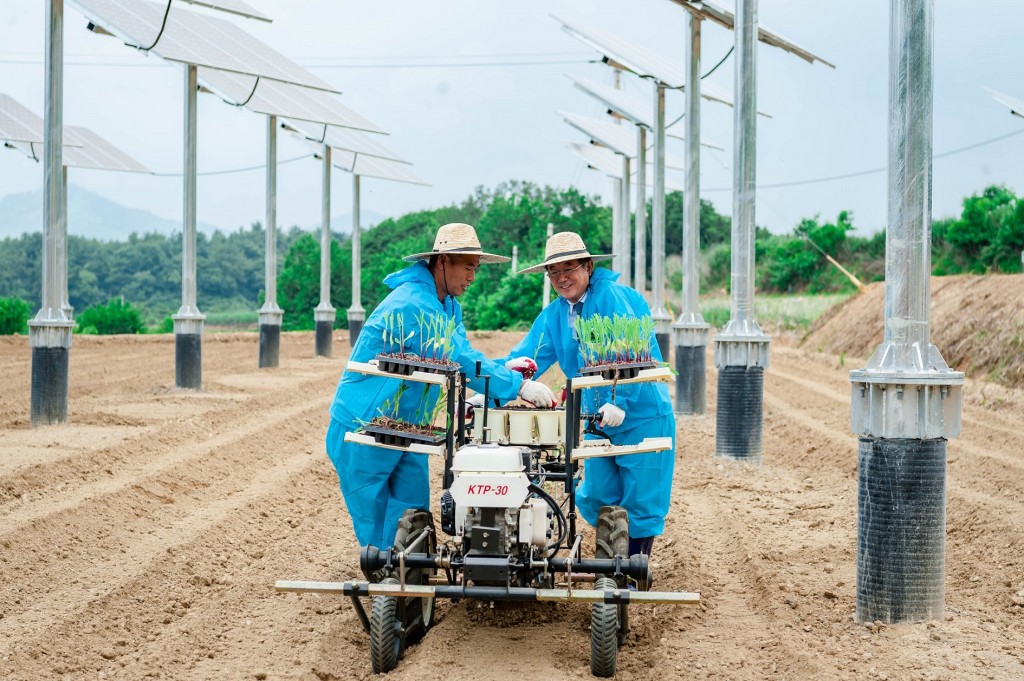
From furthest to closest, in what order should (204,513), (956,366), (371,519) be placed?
(956,366) < (204,513) < (371,519)

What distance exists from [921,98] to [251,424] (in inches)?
421

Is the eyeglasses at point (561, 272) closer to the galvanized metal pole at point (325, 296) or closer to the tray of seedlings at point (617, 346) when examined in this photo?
the tray of seedlings at point (617, 346)

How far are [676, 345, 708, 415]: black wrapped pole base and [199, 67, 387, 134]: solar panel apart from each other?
782 cm

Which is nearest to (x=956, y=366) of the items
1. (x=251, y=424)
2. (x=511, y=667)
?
(x=251, y=424)

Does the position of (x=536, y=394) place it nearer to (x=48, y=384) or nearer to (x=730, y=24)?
(x=48, y=384)

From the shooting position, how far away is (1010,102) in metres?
22.3

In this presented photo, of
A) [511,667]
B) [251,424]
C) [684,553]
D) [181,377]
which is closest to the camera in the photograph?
[511,667]

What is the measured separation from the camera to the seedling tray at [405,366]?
5.23m

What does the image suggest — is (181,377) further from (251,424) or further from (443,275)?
(443,275)

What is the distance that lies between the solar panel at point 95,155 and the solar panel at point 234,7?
11.3 m

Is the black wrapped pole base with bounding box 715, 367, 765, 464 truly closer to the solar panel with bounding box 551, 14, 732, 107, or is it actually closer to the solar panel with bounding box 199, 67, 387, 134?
the solar panel with bounding box 551, 14, 732, 107

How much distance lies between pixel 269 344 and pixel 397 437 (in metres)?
20.1

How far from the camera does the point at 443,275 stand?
590 centimetres

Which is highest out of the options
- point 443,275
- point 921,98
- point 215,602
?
point 921,98
